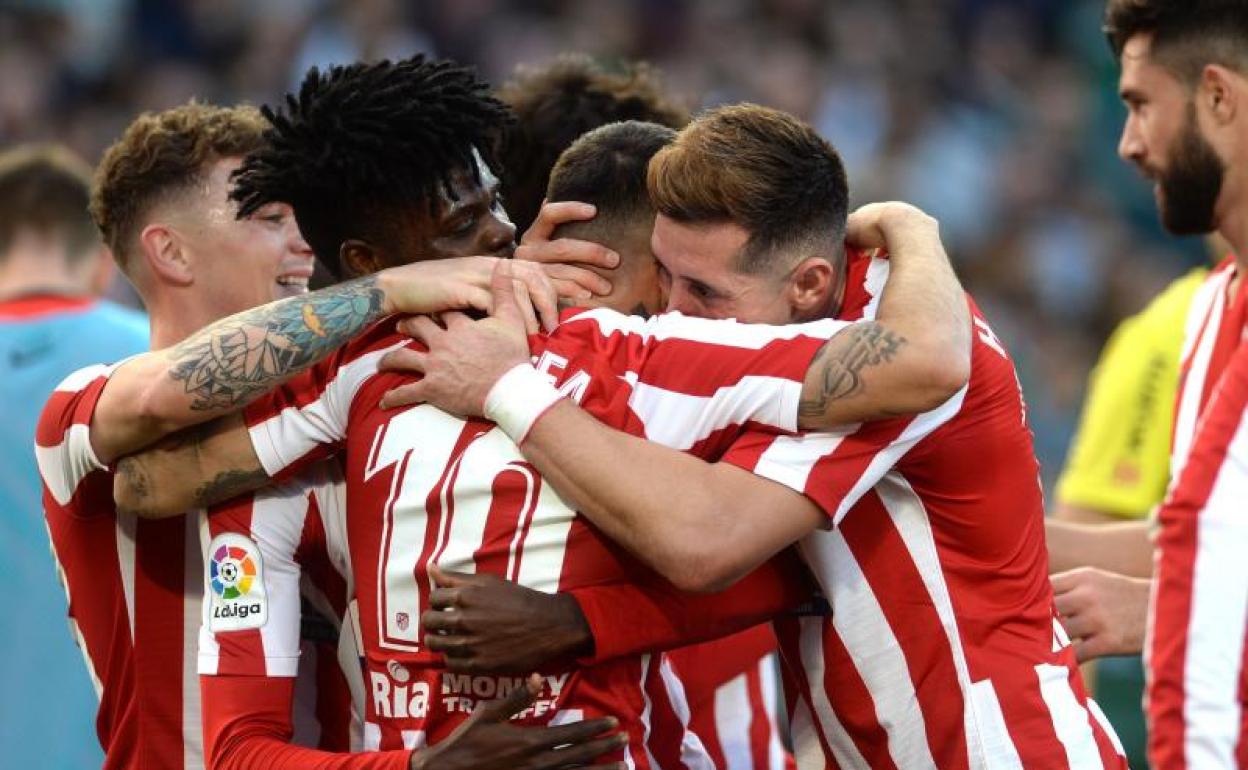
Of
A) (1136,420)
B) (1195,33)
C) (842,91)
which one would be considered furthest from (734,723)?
(842,91)

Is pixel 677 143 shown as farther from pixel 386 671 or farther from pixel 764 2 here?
pixel 764 2

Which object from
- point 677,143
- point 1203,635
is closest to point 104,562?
point 677,143

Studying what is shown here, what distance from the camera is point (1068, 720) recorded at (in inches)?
126

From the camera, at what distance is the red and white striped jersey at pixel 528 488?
120 inches

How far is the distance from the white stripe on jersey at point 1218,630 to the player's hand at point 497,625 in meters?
1.11

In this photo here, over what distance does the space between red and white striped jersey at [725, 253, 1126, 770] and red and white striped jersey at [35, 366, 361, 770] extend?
1158 millimetres

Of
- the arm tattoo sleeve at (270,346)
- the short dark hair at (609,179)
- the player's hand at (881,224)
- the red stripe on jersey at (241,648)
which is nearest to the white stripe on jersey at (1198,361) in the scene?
the player's hand at (881,224)

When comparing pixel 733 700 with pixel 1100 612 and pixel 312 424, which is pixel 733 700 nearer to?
pixel 1100 612

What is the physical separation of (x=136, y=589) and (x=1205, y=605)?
6.91ft

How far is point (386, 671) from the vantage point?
316cm

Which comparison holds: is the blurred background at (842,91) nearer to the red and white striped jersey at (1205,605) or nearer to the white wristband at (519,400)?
the red and white striped jersey at (1205,605)

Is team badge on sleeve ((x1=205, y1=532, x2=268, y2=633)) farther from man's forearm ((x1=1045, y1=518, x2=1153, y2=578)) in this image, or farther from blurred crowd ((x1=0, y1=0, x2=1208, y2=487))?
blurred crowd ((x1=0, y1=0, x2=1208, y2=487))

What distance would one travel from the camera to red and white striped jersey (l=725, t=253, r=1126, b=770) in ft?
10.4

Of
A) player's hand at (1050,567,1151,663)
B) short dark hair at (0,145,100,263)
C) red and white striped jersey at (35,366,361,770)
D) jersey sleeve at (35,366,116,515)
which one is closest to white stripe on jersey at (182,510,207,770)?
red and white striped jersey at (35,366,361,770)
